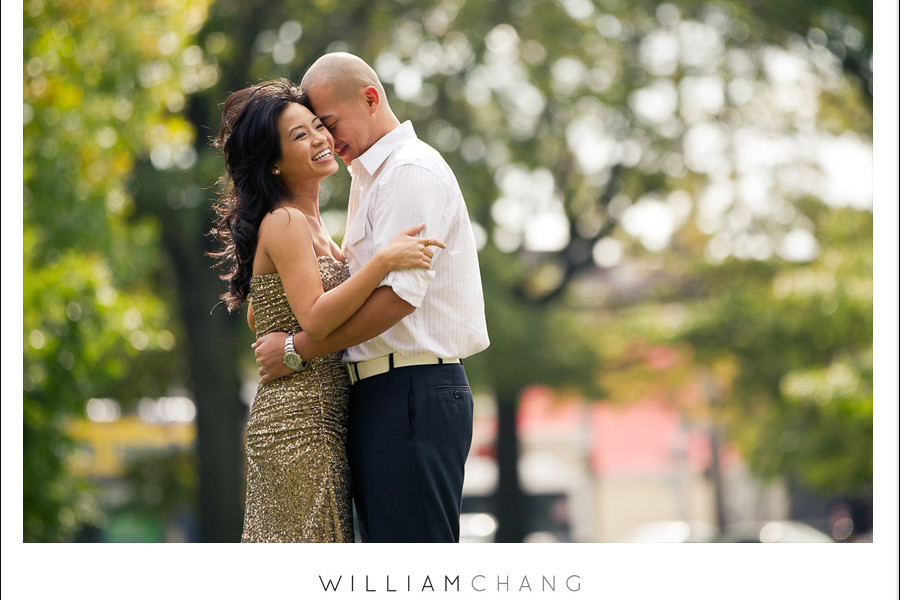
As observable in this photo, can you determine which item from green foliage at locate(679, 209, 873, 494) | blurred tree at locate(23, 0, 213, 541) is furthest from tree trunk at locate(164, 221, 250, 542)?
green foliage at locate(679, 209, 873, 494)

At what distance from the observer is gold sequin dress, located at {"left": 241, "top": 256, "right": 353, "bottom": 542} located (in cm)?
308

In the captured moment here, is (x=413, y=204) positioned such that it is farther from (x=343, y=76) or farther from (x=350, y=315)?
(x=343, y=76)

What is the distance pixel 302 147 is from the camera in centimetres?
312

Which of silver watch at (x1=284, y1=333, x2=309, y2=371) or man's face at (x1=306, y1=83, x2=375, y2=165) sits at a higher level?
man's face at (x1=306, y1=83, x2=375, y2=165)

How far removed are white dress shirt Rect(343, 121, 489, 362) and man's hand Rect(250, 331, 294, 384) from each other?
0.66 ft

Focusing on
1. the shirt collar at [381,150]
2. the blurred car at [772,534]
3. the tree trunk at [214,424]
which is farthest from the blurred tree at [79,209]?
the blurred car at [772,534]

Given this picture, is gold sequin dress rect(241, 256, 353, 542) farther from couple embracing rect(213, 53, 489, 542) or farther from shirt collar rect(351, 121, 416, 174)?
shirt collar rect(351, 121, 416, 174)

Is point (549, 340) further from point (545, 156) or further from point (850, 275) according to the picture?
point (850, 275)

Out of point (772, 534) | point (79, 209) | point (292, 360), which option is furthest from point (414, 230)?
point (772, 534)

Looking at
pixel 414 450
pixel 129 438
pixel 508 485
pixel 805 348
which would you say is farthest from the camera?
pixel 129 438

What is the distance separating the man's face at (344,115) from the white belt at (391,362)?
65cm

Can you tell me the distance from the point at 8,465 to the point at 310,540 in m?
2.80

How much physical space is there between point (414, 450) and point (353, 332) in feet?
1.21
